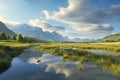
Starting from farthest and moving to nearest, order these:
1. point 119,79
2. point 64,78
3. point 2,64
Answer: point 2,64, point 64,78, point 119,79

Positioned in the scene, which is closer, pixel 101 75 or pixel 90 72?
pixel 101 75

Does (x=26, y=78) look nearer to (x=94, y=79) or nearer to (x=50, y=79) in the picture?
(x=50, y=79)

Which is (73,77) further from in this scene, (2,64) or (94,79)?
(2,64)

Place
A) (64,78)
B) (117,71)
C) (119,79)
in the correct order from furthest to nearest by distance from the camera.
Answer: (117,71), (64,78), (119,79)

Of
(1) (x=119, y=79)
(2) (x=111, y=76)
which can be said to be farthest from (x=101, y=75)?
(1) (x=119, y=79)

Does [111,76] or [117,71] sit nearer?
[111,76]

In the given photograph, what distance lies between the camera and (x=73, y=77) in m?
32.9

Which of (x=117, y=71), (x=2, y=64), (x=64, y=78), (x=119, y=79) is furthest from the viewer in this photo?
(x=2, y=64)

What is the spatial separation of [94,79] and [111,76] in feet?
11.2

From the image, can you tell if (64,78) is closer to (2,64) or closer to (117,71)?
(117,71)

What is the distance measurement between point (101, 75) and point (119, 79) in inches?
154

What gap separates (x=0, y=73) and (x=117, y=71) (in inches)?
844

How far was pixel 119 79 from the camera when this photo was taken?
30.5 meters

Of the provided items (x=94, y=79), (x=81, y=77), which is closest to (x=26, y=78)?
(x=81, y=77)
